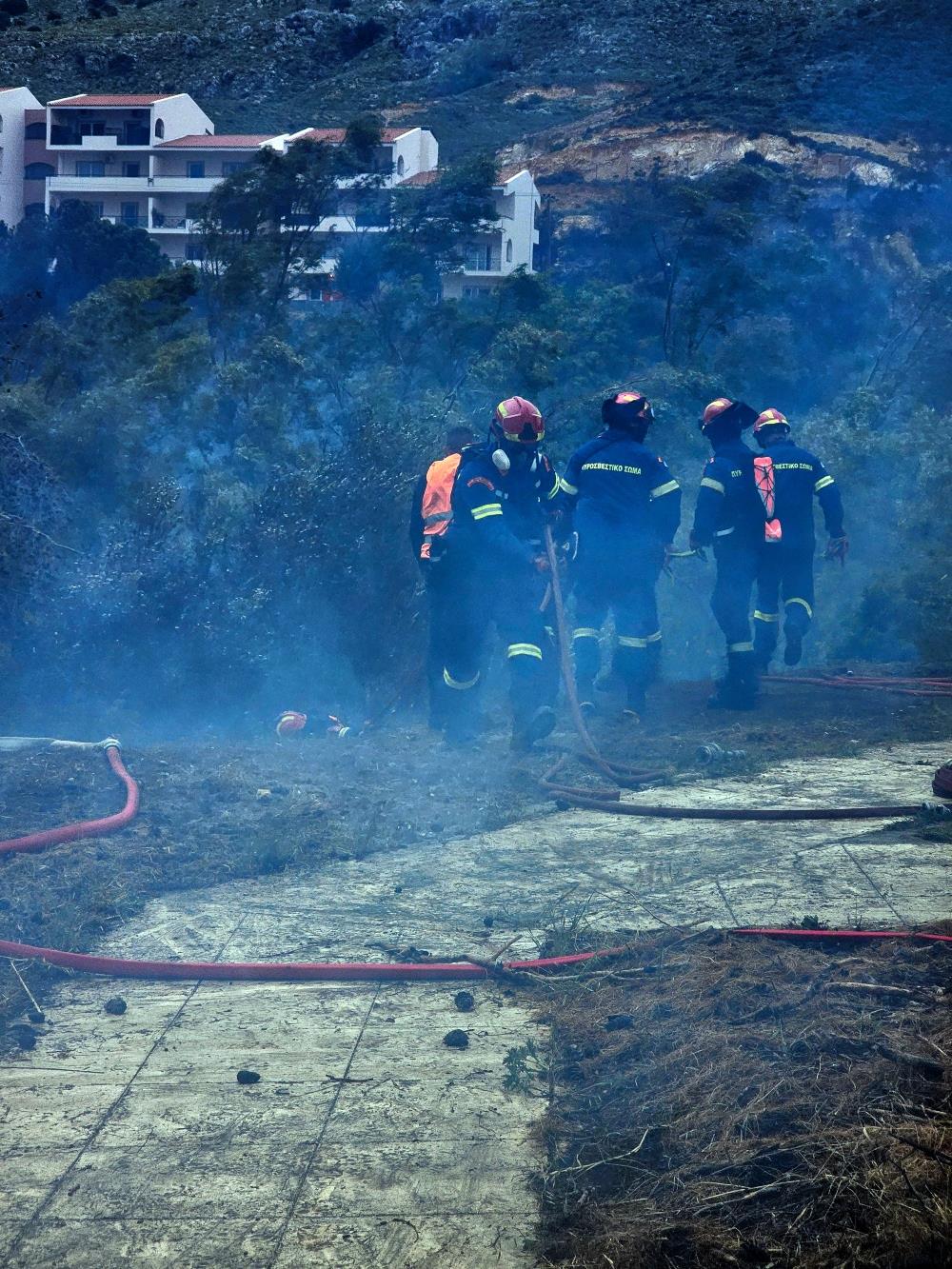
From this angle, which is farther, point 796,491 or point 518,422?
point 796,491

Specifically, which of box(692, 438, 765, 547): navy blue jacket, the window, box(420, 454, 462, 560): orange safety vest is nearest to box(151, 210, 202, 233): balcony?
the window

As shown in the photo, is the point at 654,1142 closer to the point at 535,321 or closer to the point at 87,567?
the point at 87,567

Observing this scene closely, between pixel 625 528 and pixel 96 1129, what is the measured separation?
5.84 m

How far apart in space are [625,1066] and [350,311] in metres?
17.5

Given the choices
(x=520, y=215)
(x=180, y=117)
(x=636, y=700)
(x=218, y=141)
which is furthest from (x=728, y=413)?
(x=180, y=117)

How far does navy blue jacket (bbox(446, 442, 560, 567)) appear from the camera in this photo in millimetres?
7809

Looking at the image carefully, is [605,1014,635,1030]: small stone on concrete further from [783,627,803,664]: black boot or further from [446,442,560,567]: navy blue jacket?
[783,627,803,664]: black boot

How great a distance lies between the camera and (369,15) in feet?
167

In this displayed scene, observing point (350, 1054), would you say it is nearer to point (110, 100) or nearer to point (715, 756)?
point (715, 756)

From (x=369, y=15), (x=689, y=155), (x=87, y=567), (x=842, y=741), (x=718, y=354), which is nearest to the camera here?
(x=842, y=741)

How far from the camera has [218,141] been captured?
4216 centimetres

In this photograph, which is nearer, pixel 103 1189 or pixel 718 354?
pixel 103 1189

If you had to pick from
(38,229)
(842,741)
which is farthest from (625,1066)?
(38,229)

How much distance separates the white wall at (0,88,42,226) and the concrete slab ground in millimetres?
38566
